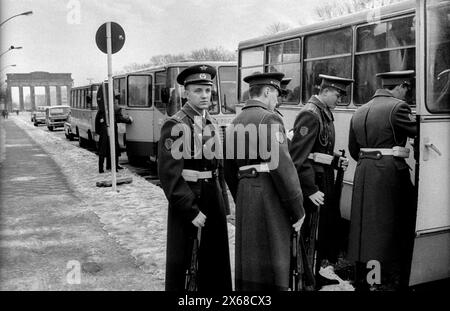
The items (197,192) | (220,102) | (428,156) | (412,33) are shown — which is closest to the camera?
(197,192)

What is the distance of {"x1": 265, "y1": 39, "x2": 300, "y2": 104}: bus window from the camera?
8.19m

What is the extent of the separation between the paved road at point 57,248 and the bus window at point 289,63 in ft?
12.3

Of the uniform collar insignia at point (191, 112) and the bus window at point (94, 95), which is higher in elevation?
the bus window at point (94, 95)

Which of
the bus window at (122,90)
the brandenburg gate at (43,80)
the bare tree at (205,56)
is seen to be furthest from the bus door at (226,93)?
the brandenburg gate at (43,80)

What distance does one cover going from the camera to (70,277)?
17.3 feet

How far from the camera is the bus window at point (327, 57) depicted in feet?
22.9

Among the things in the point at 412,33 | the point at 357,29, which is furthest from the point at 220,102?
the point at 412,33

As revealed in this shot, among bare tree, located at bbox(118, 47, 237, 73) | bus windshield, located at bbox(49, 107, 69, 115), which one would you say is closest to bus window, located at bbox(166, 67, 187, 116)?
bus windshield, located at bbox(49, 107, 69, 115)

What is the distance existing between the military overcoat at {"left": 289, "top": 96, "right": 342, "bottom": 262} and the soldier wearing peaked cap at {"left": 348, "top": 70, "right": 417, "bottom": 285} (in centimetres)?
30

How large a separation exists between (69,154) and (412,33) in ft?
51.2

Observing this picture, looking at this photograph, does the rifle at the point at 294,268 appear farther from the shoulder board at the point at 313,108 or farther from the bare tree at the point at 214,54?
the bare tree at the point at 214,54

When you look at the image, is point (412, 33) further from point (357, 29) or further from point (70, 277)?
point (70, 277)

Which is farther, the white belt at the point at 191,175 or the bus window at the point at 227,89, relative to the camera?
the bus window at the point at 227,89

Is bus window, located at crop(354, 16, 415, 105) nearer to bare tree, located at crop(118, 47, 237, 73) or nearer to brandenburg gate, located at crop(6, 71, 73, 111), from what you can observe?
bare tree, located at crop(118, 47, 237, 73)
